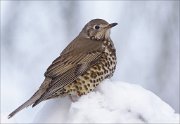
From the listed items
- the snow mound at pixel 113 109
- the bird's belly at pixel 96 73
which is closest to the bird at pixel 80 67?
the bird's belly at pixel 96 73

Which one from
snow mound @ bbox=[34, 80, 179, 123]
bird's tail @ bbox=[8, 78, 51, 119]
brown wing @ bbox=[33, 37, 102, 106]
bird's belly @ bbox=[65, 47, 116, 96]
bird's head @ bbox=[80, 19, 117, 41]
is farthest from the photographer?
bird's head @ bbox=[80, 19, 117, 41]

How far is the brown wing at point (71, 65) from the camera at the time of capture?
3406 mm

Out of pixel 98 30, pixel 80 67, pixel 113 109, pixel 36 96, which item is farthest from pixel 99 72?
pixel 113 109

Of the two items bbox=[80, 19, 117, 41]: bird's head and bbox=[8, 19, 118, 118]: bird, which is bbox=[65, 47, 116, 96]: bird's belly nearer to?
bbox=[8, 19, 118, 118]: bird

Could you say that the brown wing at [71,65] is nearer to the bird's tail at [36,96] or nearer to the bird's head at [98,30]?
the bird's tail at [36,96]

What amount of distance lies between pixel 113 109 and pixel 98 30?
2.43m

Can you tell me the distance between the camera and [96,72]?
3428mm

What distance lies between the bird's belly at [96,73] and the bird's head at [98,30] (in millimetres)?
321

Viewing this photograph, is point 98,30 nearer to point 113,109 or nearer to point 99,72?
point 99,72

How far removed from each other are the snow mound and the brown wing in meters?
1.43

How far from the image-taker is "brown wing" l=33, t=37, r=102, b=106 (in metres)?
3.41

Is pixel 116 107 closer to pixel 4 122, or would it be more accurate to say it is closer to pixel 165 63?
pixel 4 122

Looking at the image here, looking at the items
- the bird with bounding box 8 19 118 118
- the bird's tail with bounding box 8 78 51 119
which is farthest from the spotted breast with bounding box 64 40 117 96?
the bird's tail with bounding box 8 78 51 119

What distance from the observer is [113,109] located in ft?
5.32
